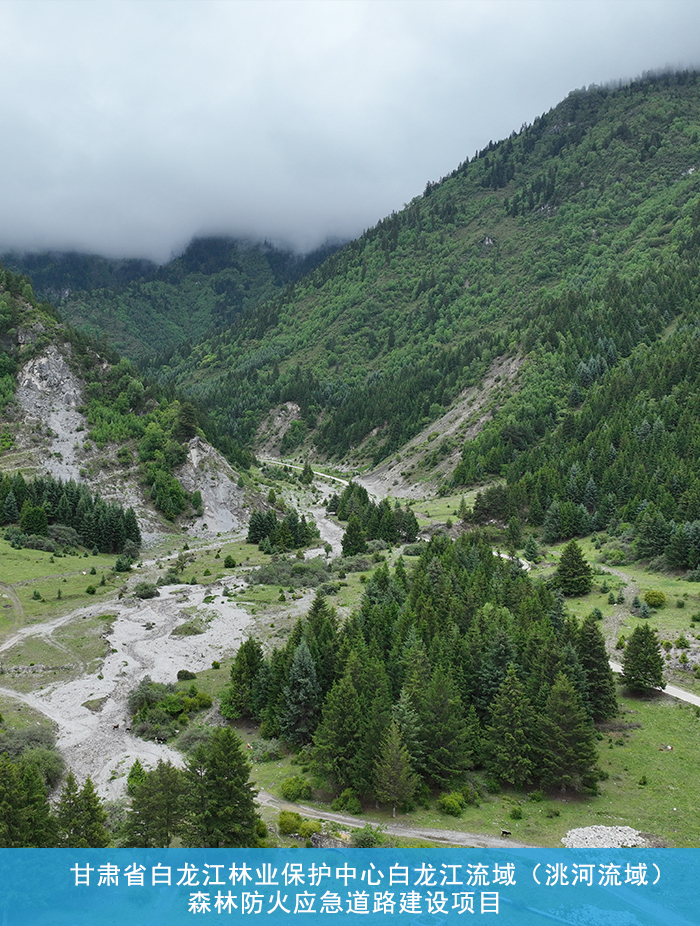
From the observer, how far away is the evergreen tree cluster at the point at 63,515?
126375mm

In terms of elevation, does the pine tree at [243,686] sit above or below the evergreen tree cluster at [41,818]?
below

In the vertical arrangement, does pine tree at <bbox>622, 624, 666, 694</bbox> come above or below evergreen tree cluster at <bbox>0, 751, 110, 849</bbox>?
below

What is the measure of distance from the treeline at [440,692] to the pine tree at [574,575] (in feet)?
56.0

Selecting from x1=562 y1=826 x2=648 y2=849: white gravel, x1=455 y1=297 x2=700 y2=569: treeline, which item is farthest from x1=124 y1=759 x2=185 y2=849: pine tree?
x1=455 y1=297 x2=700 y2=569: treeline

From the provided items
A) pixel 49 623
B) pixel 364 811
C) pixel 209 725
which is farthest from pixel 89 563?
pixel 364 811

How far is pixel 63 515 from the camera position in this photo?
134 meters

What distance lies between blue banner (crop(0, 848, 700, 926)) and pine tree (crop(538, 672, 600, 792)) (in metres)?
10.7

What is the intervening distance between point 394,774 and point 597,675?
1008 inches

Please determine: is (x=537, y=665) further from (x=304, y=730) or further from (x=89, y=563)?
(x=89, y=563)

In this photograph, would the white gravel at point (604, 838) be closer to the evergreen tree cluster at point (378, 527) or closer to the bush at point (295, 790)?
the bush at point (295, 790)

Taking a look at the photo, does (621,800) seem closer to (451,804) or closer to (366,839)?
(451,804)

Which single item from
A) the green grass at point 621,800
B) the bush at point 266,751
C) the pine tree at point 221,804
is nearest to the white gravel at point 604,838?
the green grass at point 621,800

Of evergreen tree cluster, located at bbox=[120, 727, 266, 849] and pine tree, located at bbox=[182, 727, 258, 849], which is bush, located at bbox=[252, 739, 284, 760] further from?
Result: pine tree, located at bbox=[182, 727, 258, 849]

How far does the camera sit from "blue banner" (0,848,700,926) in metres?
33.4
